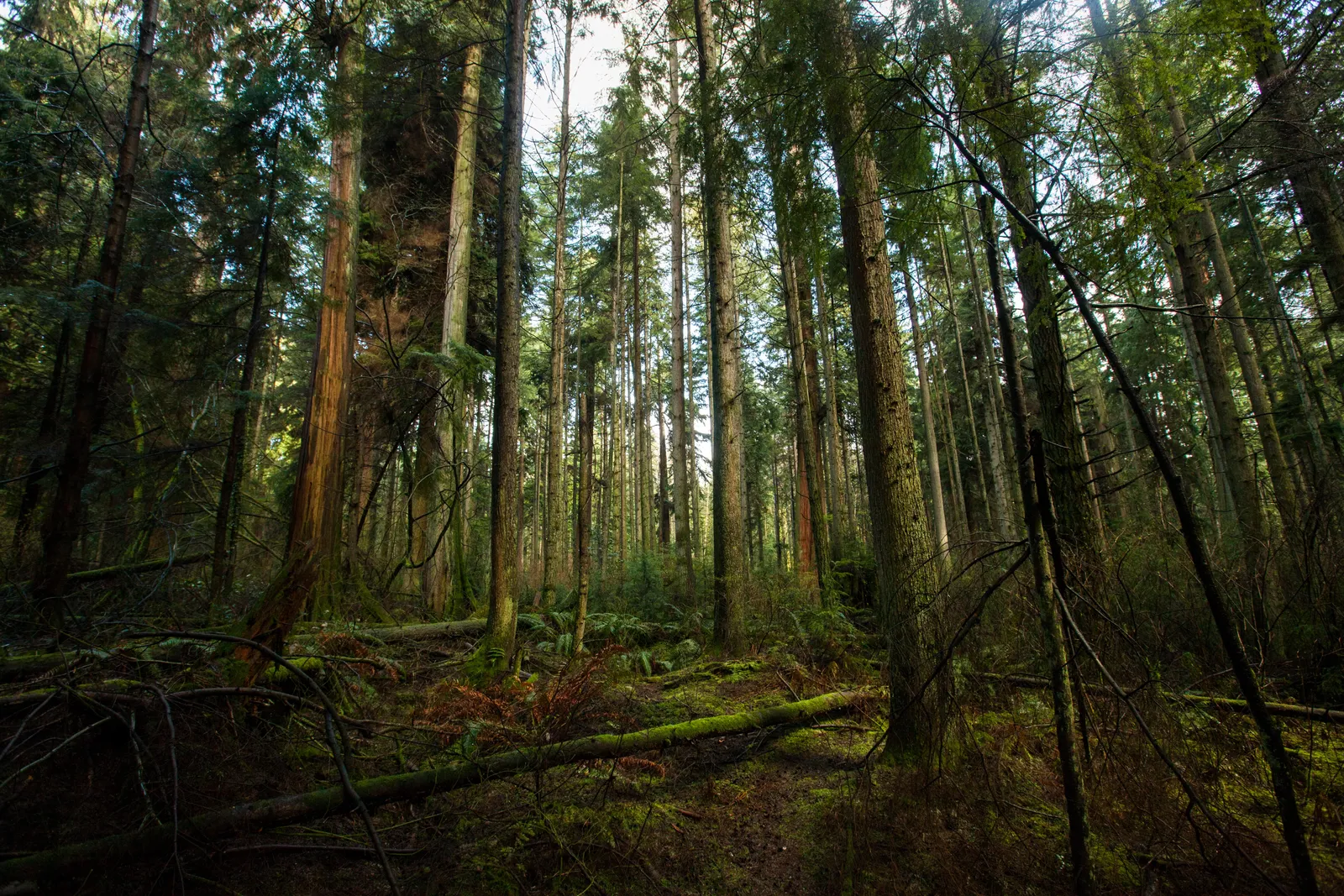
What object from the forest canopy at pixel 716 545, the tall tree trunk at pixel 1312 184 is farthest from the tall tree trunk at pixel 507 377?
the tall tree trunk at pixel 1312 184

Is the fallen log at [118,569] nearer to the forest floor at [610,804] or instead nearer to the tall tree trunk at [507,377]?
the forest floor at [610,804]

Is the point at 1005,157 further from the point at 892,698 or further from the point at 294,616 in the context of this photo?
the point at 294,616

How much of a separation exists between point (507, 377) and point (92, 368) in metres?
3.10

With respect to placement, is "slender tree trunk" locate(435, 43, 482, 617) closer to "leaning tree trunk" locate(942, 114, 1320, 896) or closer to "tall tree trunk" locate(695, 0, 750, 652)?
"tall tree trunk" locate(695, 0, 750, 652)

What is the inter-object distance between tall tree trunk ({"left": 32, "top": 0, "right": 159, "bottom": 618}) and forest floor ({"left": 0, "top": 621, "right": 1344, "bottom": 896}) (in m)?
1.26

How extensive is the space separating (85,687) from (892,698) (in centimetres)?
437

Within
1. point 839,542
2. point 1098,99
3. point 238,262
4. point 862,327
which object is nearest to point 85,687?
point 862,327

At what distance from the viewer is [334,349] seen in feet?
22.2

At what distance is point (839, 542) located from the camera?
12211 millimetres

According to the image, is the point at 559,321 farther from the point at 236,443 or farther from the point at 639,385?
the point at 639,385

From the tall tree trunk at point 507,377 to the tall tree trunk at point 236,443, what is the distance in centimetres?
273

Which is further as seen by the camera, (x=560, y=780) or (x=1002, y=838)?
(x=560, y=780)

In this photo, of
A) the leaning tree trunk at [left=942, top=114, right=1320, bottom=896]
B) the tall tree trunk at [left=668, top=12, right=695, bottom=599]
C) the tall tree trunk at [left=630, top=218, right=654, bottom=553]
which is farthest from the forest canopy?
the tall tree trunk at [left=630, top=218, right=654, bottom=553]

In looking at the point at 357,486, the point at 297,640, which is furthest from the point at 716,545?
the point at 357,486
